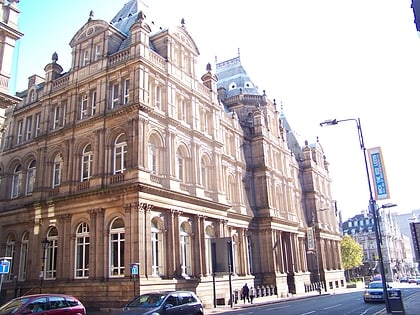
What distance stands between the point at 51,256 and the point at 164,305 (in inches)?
749

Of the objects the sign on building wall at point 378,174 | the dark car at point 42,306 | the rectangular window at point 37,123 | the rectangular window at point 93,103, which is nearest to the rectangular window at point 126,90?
the rectangular window at point 93,103

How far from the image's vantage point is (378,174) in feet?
63.2

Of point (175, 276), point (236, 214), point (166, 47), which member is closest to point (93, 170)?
point (175, 276)

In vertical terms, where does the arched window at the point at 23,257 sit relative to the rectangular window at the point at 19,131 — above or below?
below

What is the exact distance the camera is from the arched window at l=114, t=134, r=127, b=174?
28.8 metres

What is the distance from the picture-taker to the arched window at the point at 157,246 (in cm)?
2762

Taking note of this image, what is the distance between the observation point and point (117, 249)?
27.1 metres

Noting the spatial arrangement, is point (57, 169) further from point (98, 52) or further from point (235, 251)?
point (235, 251)

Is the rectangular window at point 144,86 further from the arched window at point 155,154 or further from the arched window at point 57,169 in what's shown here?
the arched window at point 57,169

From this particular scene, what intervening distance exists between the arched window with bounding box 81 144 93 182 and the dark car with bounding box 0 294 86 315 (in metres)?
14.4

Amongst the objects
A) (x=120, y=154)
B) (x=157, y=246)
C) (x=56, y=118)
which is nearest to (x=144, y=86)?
(x=120, y=154)

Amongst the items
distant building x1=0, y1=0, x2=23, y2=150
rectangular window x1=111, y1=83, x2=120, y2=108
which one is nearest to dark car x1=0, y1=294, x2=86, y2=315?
distant building x1=0, y1=0, x2=23, y2=150

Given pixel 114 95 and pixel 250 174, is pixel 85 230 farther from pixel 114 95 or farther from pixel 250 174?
pixel 250 174

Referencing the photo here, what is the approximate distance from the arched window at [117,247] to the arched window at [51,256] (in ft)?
19.8
